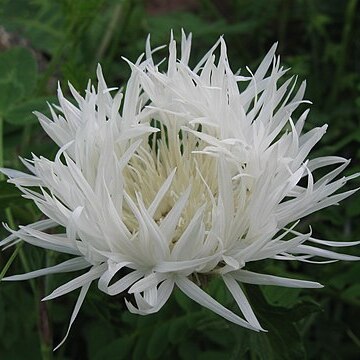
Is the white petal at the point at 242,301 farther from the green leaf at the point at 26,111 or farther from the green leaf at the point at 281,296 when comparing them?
the green leaf at the point at 26,111

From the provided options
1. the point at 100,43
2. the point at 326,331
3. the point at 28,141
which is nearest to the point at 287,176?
the point at 326,331

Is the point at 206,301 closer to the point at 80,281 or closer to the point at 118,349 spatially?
the point at 80,281

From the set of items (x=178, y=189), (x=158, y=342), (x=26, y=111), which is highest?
(x=26, y=111)

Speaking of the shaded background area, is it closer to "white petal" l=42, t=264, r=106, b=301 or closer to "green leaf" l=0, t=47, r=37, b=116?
"green leaf" l=0, t=47, r=37, b=116

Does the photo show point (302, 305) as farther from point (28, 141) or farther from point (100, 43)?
point (100, 43)

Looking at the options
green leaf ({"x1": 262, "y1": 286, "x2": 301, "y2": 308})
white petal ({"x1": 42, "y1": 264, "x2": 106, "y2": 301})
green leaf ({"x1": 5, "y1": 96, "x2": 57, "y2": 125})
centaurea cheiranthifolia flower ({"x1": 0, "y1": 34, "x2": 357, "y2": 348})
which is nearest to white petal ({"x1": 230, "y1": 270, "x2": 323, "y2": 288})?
centaurea cheiranthifolia flower ({"x1": 0, "y1": 34, "x2": 357, "y2": 348})

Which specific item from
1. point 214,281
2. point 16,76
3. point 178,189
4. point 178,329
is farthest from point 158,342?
point 16,76

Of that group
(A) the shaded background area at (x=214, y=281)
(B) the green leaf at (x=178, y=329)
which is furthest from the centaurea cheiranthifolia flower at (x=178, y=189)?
(B) the green leaf at (x=178, y=329)

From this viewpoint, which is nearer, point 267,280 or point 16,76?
point 267,280
